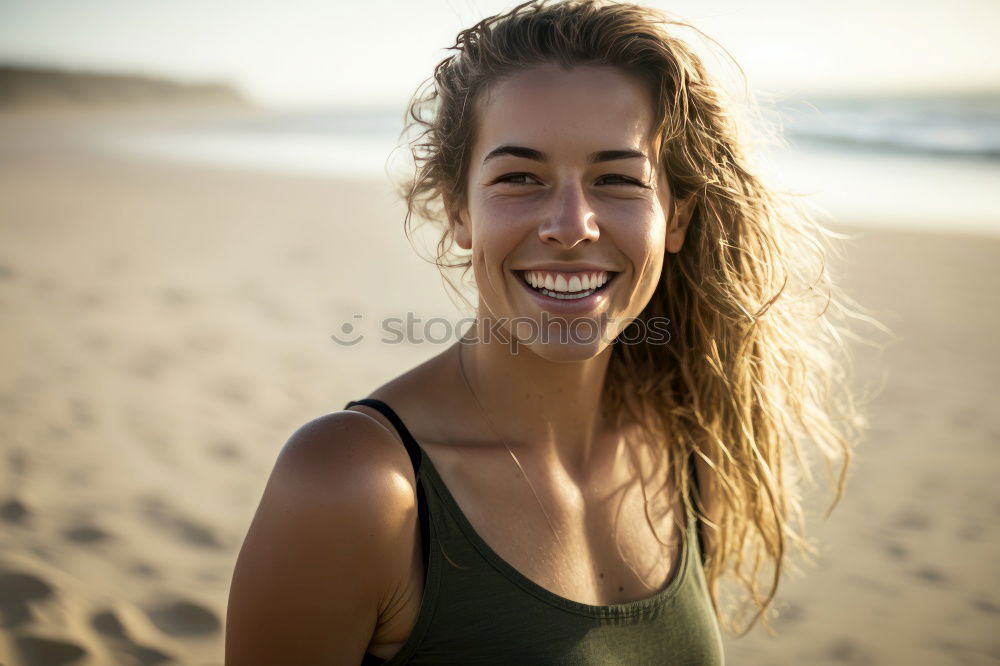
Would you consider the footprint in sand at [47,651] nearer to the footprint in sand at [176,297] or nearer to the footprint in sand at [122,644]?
the footprint in sand at [122,644]

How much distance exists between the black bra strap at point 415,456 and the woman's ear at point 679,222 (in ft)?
3.14

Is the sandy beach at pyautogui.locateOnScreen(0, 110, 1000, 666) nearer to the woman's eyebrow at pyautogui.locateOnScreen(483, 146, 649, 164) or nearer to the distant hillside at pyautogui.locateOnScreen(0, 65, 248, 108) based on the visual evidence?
the woman's eyebrow at pyautogui.locateOnScreen(483, 146, 649, 164)

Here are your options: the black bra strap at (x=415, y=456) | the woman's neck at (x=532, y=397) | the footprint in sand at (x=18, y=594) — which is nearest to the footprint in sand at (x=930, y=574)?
the woman's neck at (x=532, y=397)

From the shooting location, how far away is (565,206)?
6.09 feet

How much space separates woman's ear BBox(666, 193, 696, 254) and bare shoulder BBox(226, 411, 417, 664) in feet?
3.62

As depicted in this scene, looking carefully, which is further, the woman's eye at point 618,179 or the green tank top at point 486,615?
the woman's eye at point 618,179

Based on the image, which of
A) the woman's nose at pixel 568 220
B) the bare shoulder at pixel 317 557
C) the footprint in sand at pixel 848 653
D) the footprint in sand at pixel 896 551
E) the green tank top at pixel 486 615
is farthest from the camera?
the footprint in sand at pixel 896 551

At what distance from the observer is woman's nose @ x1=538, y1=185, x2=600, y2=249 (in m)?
1.84

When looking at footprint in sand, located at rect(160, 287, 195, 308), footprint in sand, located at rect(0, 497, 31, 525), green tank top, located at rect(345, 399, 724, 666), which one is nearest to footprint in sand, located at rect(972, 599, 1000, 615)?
green tank top, located at rect(345, 399, 724, 666)

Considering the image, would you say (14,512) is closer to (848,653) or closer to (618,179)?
(618,179)

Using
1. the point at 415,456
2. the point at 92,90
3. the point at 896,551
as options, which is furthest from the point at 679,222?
the point at 92,90

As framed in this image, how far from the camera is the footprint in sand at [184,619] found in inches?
122

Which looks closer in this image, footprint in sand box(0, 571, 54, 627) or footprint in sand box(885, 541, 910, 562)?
footprint in sand box(0, 571, 54, 627)

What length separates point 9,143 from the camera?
69.1 feet
